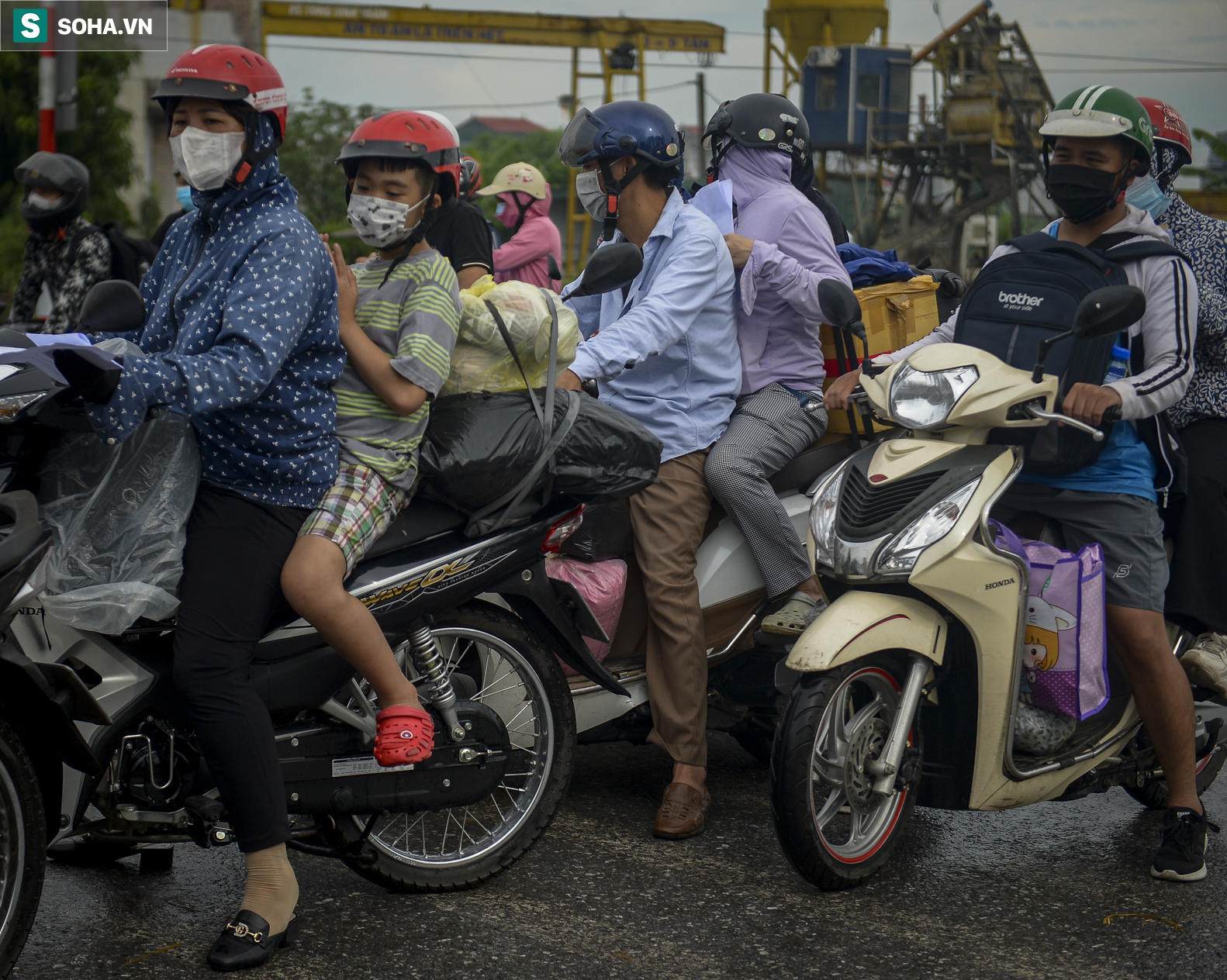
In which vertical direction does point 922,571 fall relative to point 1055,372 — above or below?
below

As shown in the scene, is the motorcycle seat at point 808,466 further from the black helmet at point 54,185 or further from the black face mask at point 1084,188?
the black helmet at point 54,185

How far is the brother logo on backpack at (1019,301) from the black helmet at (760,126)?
1275mm

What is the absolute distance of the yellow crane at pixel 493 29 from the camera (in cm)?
3778

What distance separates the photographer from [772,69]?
45125 millimetres

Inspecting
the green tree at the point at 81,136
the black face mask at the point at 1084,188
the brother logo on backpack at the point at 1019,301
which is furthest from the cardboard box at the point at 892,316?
the green tree at the point at 81,136

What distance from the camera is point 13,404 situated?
2500 mm

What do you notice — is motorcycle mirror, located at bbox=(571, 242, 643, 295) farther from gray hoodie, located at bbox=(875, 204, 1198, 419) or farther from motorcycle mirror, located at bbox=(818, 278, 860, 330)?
gray hoodie, located at bbox=(875, 204, 1198, 419)

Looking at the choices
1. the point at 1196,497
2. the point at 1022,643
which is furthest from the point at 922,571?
the point at 1196,497

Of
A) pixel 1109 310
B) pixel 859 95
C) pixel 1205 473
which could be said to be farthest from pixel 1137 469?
pixel 859 95

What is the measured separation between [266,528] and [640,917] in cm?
132

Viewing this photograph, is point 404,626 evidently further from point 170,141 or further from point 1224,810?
point 1224,810

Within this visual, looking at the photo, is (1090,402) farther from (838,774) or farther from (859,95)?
(859,95)

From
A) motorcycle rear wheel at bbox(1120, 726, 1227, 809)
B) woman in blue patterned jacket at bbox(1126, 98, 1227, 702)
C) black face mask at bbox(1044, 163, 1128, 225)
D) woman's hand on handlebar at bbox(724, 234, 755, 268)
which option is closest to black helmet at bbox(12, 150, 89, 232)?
woman's hand on handlebar at bbox(724, 234, 755, 268)

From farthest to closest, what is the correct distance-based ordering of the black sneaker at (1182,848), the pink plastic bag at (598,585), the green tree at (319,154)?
the green tree at (319,154), the pink plastic bag at (598,585), the black sneaker at (1182,848)
